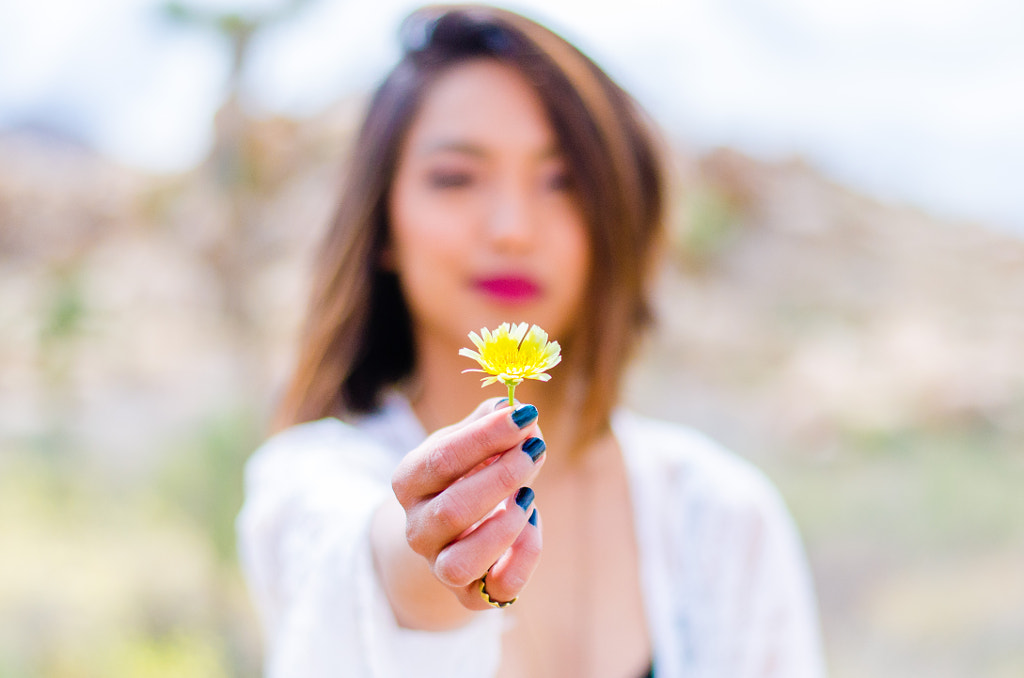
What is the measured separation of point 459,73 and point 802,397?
2.70m

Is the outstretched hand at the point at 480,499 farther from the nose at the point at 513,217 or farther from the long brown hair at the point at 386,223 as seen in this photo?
the long brown hair at the point at 386,223

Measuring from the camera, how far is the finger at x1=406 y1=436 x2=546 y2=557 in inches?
10.4

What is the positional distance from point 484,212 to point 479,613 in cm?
30

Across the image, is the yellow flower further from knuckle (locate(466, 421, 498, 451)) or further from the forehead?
the forehead

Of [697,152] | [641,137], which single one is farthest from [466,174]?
[697,152]

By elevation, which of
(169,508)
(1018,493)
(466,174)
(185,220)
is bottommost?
(1018,493)

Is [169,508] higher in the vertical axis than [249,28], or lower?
lower

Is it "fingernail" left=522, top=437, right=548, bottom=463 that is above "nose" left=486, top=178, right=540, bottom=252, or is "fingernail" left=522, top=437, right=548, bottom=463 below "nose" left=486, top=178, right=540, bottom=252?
below

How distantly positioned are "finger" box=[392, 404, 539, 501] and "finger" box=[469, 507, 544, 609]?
4 centimetres

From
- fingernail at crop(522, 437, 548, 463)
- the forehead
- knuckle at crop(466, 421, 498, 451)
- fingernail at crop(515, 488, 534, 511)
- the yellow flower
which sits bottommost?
fingernail at crop(515, 488, 534, 511)

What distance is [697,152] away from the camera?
4109 mm

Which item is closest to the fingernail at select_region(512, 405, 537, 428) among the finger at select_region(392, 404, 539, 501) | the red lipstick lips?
the finger at select_region(392, 404, 539, 501)

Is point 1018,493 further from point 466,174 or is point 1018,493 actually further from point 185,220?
point 185,220

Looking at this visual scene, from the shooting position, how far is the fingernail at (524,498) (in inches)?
11.0
